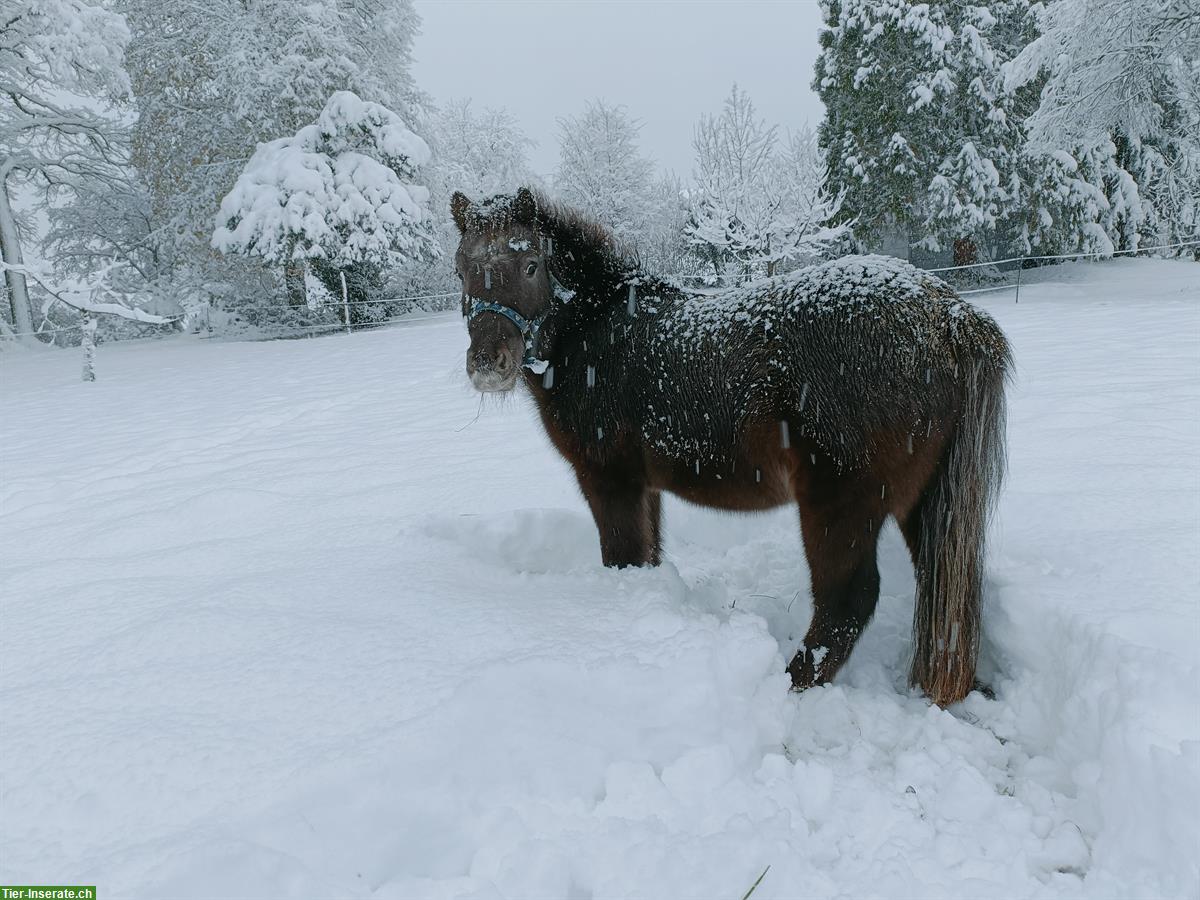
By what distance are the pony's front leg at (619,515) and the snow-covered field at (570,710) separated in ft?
0.40

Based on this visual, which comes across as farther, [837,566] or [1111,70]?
[1111,70]

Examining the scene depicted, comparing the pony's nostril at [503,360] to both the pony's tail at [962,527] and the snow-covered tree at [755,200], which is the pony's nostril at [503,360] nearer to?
the pony's tail at [962,527]

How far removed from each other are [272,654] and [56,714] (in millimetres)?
521

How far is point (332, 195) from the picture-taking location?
14.7m

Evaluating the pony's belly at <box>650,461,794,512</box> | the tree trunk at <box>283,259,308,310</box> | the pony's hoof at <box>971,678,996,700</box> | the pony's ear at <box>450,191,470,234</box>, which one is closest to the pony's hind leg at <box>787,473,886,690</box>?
the pony's belly at <box>650,461,794,512</box>

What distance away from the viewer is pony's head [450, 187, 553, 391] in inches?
96.1

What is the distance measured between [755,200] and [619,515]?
20659 millimetres

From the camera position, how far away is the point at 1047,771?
5.97ft

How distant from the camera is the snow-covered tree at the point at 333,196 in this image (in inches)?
562

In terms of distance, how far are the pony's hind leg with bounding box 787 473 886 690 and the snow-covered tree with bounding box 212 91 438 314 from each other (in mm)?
14734

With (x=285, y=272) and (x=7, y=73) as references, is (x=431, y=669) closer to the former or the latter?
(x=285, y=272)

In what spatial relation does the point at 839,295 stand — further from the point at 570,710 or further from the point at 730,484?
the point at 570,710

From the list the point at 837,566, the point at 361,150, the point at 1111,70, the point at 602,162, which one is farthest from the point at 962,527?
the point at 602,162

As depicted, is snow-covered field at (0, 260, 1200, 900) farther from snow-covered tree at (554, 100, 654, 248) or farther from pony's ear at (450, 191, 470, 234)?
snow-covered tree at (554, 100, 654, 248)
